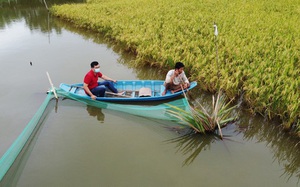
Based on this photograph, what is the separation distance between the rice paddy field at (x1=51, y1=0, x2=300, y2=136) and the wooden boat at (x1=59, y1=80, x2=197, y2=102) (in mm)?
974

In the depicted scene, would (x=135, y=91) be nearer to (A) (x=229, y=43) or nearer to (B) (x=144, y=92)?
(B) (x=144, y=92)

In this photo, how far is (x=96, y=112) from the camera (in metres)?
5.96

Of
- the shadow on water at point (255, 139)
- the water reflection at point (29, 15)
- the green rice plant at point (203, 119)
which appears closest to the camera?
the shadow on water at point (255, 139)

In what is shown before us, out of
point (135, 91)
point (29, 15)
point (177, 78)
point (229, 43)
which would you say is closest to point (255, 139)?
point (177, 78)

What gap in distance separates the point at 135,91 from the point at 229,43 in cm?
306

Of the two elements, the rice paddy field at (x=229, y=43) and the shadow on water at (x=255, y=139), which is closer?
the shadow on water at (x=255, y=139)

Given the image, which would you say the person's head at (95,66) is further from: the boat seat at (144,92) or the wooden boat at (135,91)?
the boat seat at (144,92)

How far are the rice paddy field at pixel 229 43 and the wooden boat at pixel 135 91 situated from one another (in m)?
0.97

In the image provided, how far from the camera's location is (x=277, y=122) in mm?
5062

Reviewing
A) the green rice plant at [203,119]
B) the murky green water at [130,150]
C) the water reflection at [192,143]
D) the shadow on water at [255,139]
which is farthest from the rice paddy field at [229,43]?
the water reflection at [192,143]

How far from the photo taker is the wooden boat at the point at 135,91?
231 inches

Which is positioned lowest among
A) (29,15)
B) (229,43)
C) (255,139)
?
(255,139)

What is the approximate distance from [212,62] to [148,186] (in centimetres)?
384

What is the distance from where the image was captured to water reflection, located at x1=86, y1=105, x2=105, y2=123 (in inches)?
227
